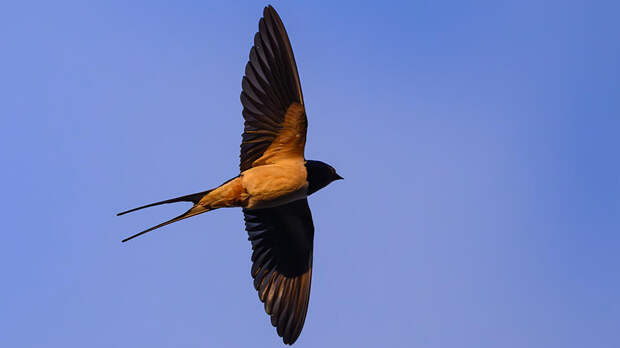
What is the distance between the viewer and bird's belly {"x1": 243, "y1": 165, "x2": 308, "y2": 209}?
25.0 ft

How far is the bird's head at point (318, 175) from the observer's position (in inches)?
312

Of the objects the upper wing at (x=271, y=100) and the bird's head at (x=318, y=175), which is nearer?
the upper wing at (x=271, y=100)

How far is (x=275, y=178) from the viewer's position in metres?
7.66

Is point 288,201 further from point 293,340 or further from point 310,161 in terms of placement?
point 293,340

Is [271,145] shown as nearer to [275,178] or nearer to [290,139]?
[290,139]

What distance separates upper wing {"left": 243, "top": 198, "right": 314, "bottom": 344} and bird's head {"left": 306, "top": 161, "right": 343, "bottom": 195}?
15.6 inches

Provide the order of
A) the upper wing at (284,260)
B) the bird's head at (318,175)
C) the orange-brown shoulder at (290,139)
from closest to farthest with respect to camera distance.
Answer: the orange-brown shoulder at (290,139) < the bird's head at (318,175) < the upper wing at (284,260)

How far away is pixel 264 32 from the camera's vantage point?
7.54 metres

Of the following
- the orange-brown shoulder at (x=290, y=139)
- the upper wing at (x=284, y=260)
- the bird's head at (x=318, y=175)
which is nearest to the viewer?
the orange-brown shoulder at (x=290, y=139)

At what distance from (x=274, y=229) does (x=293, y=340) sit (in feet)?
3.69

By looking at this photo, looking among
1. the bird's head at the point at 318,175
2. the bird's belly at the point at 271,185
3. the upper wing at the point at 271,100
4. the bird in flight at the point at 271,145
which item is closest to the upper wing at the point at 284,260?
the bird in flight at the point at 271,145

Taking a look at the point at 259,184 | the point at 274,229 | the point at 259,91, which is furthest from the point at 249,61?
the point at 274,229

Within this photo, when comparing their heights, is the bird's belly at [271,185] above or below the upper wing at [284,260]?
above

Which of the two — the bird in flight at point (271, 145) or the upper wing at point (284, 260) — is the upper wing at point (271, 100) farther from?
the upper wing at point (284, 260)
